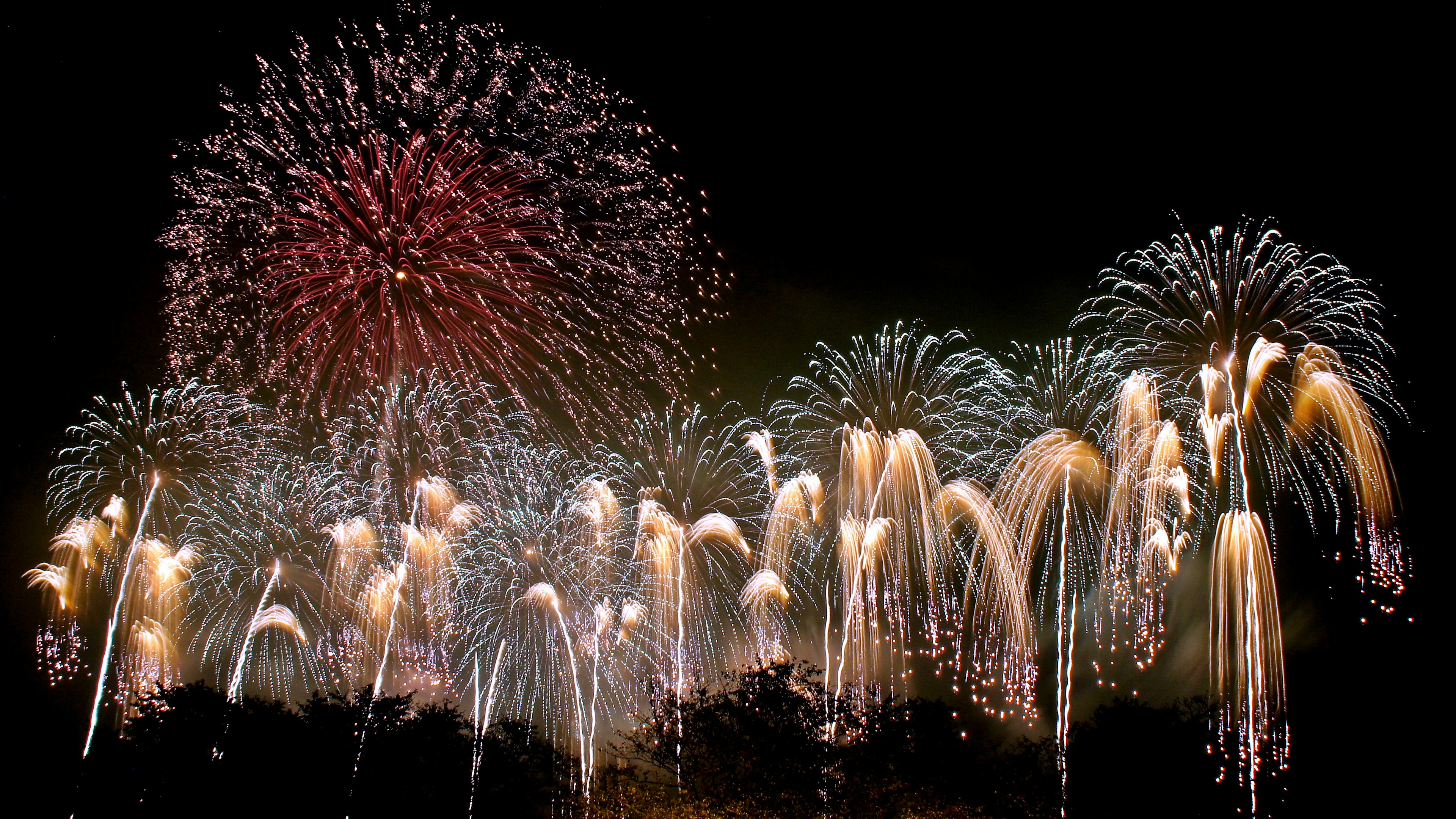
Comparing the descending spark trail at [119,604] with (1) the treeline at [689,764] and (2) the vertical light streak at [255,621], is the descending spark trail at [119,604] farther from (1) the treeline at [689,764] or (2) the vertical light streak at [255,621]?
(1) the treeline at [689,764]

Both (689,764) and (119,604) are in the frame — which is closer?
(689,764)

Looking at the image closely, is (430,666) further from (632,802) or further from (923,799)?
(923,799)

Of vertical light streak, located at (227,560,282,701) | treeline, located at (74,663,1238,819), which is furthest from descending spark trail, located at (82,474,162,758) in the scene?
treeline, located at (74,663,1238,819)

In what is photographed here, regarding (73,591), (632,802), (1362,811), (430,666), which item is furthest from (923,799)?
(73,591)

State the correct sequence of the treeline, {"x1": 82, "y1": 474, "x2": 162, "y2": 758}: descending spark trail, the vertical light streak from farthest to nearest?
1. the vertical light streak
2. {"x1": 82, "y1": 474, "x2": 162, "y2": 758}: descending spark trail
3. the treeline

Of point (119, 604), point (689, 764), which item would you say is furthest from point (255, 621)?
point (689, 764)

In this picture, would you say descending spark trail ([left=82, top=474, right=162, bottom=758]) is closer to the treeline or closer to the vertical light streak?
the vertical light streak

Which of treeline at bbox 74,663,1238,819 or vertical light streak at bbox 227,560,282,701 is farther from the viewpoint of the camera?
vertical light streak at bbox 227,560,282,701

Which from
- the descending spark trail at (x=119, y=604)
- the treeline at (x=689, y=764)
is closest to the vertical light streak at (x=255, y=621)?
the descending spark trail at (x=119, y=604)

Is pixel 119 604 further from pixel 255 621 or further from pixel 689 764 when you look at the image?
pixel 689 764
